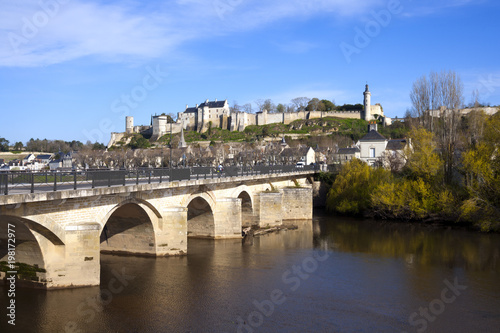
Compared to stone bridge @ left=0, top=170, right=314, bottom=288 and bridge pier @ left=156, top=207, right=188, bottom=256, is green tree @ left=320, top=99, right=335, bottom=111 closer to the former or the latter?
stone bridge @ left=0, top=170, right=314, bottom=288

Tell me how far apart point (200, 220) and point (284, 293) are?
1064 centimetres

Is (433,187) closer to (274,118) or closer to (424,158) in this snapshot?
(424,158)

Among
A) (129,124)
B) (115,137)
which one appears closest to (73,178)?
(115,137)

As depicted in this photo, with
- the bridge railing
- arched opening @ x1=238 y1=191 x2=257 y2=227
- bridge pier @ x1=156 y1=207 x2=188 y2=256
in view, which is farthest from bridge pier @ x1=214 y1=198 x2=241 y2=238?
arched opening @ x1=238 y1=191 x2=257 y2=227

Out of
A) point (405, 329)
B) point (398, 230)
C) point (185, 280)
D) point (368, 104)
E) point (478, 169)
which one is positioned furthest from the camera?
point (368, 104)

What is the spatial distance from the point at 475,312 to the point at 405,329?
2.90 meters

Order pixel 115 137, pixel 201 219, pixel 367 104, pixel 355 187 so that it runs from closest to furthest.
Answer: pixel 201 219, pixel 355 187, pixel 367 104, pixel 115 137

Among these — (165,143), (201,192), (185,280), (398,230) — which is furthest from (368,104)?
(185,280)

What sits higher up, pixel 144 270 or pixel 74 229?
pixel 74 229

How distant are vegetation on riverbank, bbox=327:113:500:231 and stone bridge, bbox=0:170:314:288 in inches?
339

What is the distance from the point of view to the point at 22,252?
13859 millimetres

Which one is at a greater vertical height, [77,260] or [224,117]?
[224,117]

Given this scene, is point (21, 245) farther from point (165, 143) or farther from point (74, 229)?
point (165, 143)

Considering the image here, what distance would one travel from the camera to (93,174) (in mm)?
15000
